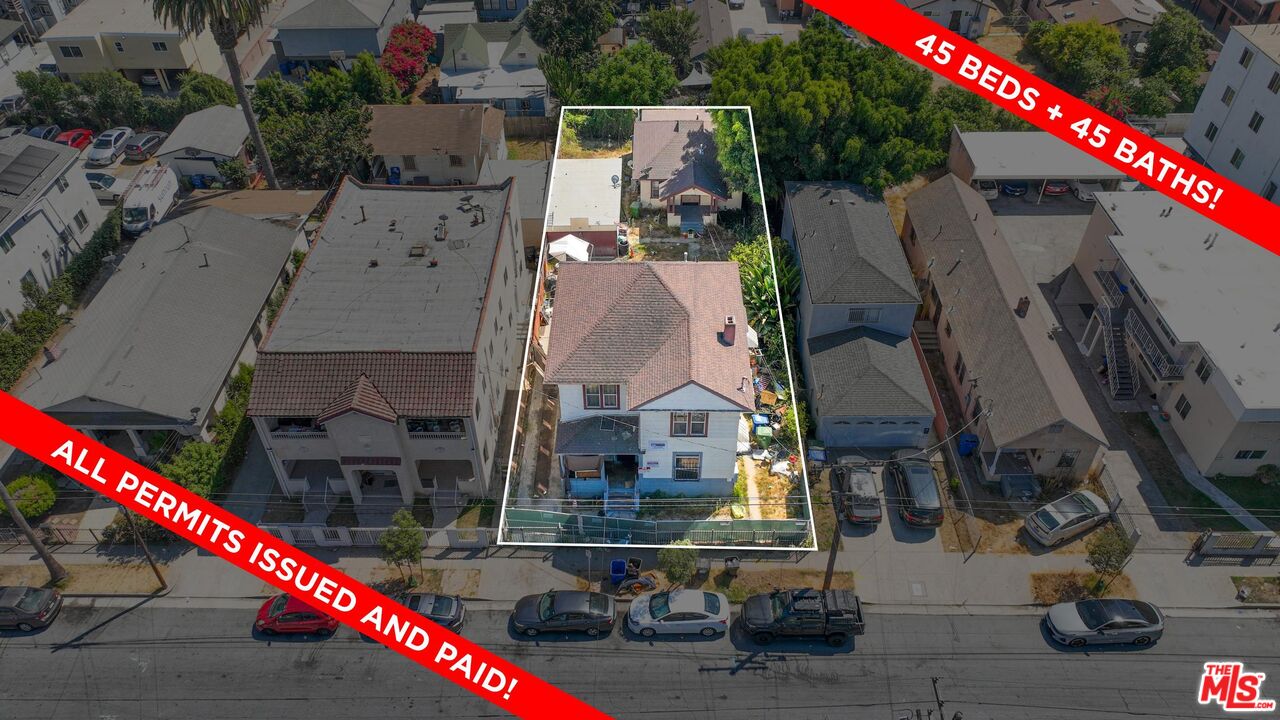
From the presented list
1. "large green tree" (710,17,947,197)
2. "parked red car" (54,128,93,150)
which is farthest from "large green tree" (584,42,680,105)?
"parked red car" (54,128,93,150)

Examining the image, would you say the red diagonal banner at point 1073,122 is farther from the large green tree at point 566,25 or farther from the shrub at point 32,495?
the shrub at point 32,495

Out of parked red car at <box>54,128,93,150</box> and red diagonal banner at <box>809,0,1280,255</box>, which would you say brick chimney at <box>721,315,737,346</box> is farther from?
parked red car at <box>54,128,93,150</box>

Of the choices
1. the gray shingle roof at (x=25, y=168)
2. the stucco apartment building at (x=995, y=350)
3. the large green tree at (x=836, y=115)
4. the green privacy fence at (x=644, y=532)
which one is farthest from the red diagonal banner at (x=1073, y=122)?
the gray shingle roof at (x=25, y=168)

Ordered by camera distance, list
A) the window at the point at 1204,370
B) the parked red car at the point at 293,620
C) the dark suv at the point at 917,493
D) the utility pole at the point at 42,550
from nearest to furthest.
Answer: the utility pole at the point at 42,550 → the parked red car at the point at 293,620 → the dark suv at the point at 917,493 → the window at the point at 1204,370

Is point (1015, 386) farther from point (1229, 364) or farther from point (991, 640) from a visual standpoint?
point (991, 640)

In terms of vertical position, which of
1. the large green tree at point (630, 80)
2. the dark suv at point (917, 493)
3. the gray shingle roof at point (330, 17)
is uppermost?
the gray shingle roof at point (330, 17)

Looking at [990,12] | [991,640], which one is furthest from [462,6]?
[991,640]

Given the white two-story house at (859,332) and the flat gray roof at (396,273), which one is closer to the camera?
the flat gray roof at (396,273)

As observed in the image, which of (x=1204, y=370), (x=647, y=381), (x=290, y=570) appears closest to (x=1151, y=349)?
(x=1204, y=370)
